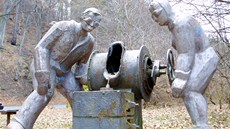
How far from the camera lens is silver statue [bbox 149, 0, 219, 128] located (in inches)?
193

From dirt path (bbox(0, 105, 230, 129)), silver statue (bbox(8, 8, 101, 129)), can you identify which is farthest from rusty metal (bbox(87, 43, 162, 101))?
dirt path (bbox(0, 105, 230, 129))

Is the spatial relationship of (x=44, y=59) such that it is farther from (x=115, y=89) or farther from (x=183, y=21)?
(x=183, y=21)

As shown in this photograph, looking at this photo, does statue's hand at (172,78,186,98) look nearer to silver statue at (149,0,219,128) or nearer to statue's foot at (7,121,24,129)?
silver statue at (149,0,219,128)

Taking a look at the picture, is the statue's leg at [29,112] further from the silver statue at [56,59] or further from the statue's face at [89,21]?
the statue's face at [89,21]

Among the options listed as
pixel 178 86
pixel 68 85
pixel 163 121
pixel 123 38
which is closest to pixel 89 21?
pixel 68 85

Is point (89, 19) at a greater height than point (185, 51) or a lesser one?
greater

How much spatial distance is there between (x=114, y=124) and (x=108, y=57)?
53.7 inches

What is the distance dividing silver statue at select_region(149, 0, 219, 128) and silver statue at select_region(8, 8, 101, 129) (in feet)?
4.10

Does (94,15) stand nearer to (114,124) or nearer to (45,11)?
(114,124)

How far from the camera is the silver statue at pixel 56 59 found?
5.35 metres

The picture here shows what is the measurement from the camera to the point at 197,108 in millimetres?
4871

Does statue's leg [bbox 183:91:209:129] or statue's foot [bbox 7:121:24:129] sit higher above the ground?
statue's leg [bbox 183:91:209:129]

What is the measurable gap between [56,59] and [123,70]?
102 centimetres

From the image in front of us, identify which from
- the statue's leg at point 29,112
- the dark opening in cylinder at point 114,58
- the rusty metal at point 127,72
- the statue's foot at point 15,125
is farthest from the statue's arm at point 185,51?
the statue's foot at point 15,125
